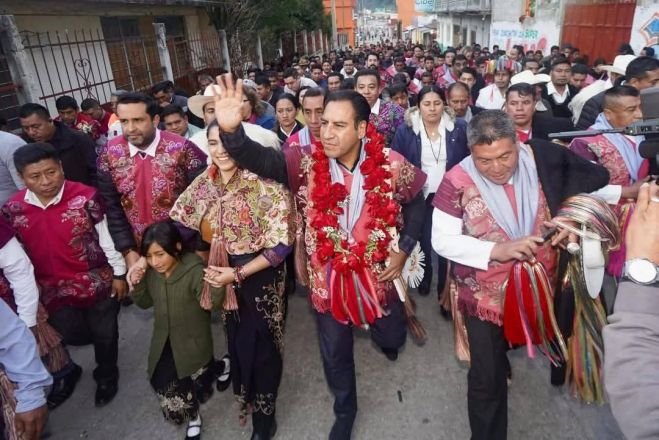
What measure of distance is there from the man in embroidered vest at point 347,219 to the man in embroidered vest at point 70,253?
4.40ft

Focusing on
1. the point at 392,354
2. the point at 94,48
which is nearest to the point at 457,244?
the point at 392,354

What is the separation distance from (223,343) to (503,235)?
2.53 m

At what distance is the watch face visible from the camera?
4.08 ft

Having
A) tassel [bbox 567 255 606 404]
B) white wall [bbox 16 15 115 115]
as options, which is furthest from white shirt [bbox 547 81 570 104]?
white wall [bbox 16 15 115 115]

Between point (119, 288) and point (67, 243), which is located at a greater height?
point (67, 243)

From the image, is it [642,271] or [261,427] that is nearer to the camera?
[642,271]

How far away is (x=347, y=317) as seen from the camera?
8.66 feet

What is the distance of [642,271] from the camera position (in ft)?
4.12

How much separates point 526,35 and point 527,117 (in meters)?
19.4

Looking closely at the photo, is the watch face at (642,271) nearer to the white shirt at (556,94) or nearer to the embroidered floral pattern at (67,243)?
the embroidered floral pattern at (67,243)

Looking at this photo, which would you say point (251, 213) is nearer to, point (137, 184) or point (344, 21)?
point (137, 184)

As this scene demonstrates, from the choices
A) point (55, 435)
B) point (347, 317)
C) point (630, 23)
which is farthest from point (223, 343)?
point (630, 23)

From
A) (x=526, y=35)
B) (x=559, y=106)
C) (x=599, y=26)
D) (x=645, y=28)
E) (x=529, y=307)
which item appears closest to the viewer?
(x=529, y=307)

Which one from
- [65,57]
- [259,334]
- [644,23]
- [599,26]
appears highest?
[65,57]
